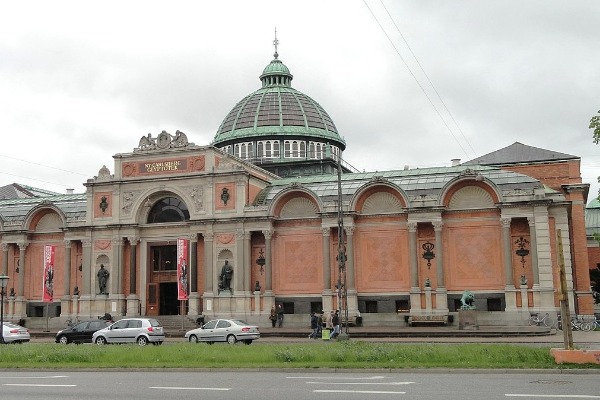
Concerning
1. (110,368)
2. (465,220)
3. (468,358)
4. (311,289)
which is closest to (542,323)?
(465,220)

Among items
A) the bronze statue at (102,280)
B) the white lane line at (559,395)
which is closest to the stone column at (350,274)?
the bronze statue at (102,280)

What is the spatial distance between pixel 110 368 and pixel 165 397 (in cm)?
925

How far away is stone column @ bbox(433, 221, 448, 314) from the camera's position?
169 feet

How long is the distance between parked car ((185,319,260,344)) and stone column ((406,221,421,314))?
1648cm

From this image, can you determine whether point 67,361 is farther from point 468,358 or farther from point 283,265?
point 283,265

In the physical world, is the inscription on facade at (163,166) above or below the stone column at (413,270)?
above

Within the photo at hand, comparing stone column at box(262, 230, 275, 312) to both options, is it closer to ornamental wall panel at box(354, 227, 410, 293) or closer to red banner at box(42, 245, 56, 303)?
ornamental wall panel at box(354, 227, 410, 293)

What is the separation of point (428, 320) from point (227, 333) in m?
16.5

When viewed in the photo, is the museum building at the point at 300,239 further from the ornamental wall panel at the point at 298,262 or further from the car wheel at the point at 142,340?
the car wheel at the point at 142,340

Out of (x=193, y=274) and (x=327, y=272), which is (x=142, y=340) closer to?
(x=327, y=272)

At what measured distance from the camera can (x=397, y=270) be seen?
54.1 meters

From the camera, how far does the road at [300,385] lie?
15.9 m

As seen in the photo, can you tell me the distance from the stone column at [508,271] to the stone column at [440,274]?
4231mm

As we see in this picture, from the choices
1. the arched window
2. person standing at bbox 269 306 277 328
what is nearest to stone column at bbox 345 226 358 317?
person standing at bbox 269 306 277 328
